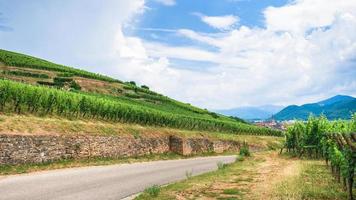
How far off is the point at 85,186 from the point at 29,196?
132 inches

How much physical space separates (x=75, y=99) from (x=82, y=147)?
8.69m

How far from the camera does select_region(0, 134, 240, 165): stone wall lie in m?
26.4

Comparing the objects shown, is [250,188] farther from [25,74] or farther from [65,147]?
[25,74]

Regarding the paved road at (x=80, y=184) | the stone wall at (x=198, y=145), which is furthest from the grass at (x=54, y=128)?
the paved road at (x=80, y=184)

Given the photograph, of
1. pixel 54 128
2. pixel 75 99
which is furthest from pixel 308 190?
pixel 75 99

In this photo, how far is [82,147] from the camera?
32969mm

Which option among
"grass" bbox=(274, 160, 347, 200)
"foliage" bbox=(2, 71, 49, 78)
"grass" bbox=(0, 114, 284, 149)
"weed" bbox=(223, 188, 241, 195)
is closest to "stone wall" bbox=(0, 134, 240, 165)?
"grass" bbox=(0, 114, 284, 149)

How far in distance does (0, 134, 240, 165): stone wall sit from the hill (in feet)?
15.8

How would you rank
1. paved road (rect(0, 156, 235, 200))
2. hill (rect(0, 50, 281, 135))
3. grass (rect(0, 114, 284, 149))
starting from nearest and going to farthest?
1. paved road (rect(0, 156, 235, 200))
2. grass (rect(0, 114, 284, 149))
3. hill (rect(0, 50, 281, 135))

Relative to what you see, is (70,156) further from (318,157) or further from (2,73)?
(2,73)

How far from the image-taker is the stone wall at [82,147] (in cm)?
2638

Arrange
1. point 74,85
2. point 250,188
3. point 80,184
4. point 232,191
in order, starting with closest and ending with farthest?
point 232,191, point 250,188, point 80,184, point 74,85

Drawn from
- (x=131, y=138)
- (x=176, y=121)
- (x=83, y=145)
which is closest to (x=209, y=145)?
(x=176, y=121)

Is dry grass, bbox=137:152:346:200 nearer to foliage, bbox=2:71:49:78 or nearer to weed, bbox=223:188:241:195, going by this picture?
weed, bbox=223:188:241:195
